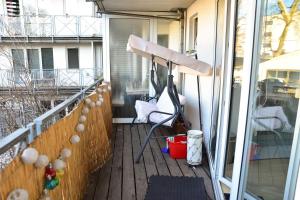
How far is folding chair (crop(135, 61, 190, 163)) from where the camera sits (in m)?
2.89

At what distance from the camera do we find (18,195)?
39.2 inches

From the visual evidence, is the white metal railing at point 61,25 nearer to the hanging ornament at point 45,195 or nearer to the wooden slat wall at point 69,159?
the wooden slat wall at point 69,159

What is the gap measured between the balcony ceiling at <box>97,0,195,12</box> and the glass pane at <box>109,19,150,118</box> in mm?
247

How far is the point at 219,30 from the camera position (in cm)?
283

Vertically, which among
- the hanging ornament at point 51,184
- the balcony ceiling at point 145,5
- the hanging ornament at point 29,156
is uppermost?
the balcony ceiling at point 145,5

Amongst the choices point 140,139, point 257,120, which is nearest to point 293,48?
point 257,120

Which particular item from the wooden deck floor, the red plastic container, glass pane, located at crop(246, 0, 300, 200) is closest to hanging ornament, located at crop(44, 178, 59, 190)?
the wooden deck floor

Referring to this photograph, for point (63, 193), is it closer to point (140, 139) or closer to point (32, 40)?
point (140, 139)

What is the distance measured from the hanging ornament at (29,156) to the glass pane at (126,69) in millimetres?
3603

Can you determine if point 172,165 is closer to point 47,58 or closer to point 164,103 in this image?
point 164,103

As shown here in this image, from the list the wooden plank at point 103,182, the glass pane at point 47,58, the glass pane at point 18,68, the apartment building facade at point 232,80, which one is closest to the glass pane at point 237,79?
the apartment building facade at point 232,80

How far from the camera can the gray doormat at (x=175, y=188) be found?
220cm

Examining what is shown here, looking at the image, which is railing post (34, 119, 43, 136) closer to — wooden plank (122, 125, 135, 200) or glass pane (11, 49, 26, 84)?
wooden plank (122, 125, 135, 200)

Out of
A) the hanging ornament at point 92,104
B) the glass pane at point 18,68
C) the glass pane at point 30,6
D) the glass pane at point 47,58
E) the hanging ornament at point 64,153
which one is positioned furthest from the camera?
the glass pane at point 47,58
